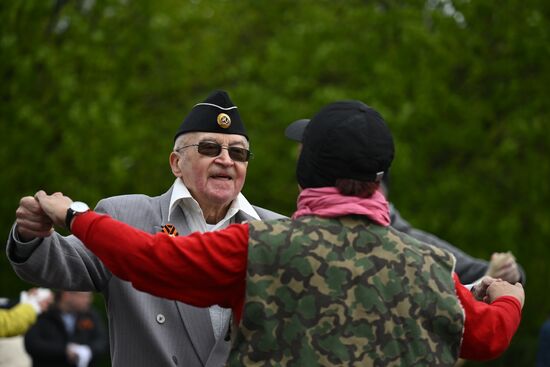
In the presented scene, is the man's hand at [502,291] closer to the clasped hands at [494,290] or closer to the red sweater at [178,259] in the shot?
the clasped hands at [494,290]

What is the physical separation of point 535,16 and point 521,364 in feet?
15.2

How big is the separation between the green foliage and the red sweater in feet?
36.6

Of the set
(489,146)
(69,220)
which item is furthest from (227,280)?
(489,146)

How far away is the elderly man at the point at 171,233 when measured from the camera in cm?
412

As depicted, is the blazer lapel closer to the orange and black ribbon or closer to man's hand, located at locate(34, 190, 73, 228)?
the orange and black ribbon

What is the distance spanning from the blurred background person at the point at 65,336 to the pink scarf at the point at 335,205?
323 inches

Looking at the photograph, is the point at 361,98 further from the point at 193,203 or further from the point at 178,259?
the point at 178,259

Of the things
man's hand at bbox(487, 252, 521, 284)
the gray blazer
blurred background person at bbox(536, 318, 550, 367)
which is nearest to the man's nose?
the gray blazer

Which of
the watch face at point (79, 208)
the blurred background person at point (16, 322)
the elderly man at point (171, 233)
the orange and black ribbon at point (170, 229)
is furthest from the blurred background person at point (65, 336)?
the watch face at point (79, 208)

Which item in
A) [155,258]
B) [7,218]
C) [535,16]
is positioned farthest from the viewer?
[535,16]

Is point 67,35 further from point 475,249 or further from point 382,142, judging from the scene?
point 382,142

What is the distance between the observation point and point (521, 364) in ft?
52.7

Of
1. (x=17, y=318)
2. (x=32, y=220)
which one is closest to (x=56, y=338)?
(x=17, y=318)

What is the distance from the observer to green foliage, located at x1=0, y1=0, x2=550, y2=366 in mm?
14711
